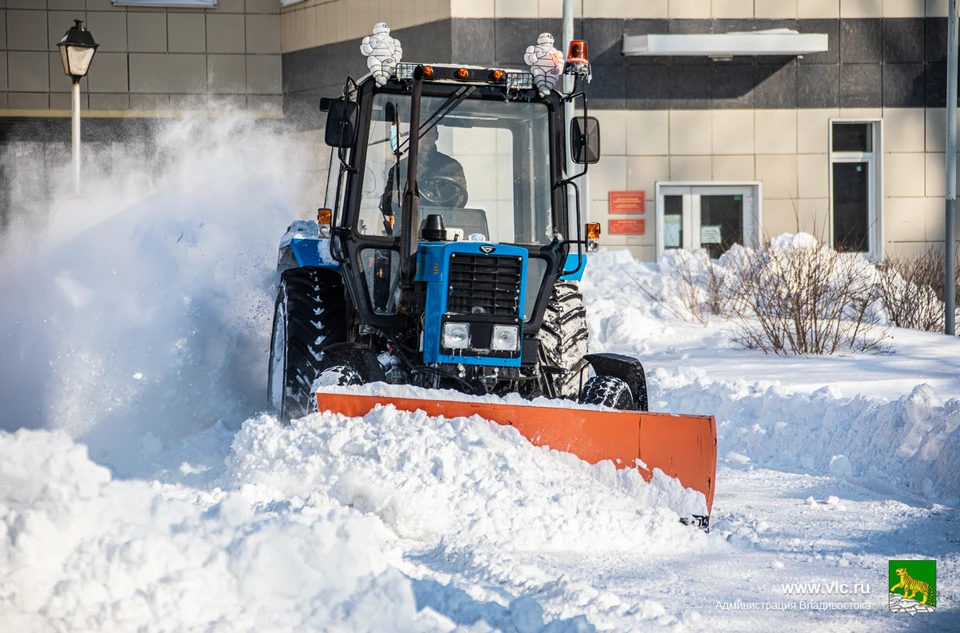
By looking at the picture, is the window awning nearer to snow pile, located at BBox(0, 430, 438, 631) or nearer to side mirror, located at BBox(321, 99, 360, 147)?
side mirror, located at BBox(321, 99, 360, 147)

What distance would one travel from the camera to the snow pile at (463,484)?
15.8 feet

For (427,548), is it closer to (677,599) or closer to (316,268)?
(677,599)

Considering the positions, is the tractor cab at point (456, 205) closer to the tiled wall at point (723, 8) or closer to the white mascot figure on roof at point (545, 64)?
the white mascot figure on roof at point (545, 64)

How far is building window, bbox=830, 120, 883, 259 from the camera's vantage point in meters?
18.0

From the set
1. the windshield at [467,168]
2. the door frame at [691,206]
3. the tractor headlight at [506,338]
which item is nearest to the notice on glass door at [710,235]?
the door frame at [691,206]

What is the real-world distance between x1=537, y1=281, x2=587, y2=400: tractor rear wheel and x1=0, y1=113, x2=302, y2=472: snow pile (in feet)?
8.42

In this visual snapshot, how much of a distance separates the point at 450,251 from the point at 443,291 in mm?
237

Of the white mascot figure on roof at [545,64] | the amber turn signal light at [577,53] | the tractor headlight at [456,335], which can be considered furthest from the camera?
the white mascot figure on roof at [545,64]

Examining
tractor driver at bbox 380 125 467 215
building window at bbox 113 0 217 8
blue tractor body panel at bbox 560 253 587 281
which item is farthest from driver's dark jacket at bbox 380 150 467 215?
building window at bbox 113 0 217 8

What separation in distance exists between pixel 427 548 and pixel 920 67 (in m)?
16.0

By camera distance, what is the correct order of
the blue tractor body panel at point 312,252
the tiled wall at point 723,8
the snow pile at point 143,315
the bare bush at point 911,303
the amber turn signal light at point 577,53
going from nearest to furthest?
the amber turn signal light at point 577,53, the blue tractor body panel at point 312,252, the snow pile at point 143,315, the bare bush at point 911,303, the tiled wall at point 723,8

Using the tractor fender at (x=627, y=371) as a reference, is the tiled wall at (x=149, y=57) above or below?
above

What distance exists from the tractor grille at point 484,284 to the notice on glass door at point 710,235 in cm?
1218

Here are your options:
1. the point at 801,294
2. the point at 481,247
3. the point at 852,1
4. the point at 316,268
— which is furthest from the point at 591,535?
the point at 852,1
